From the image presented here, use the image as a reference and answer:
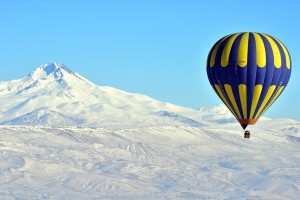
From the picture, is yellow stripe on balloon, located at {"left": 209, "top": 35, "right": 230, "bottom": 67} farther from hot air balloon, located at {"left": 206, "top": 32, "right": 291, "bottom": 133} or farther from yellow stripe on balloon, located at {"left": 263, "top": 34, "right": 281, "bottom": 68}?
yellow stripe on balloon, located at {"left": 263, "top": 34, "right": 281, "bottom": 68}

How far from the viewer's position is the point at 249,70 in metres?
154

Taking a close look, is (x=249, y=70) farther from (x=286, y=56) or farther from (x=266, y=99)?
(x=286, y=56)

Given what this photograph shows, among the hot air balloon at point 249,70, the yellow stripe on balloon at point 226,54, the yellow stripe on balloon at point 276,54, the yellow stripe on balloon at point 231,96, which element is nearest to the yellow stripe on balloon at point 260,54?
the hot air balloon at point 249,70

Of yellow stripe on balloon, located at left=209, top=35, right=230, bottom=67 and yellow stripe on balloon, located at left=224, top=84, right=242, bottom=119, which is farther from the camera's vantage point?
→ yellow stripe on balloon, located at left=224, top=84, right=242, bottom=119

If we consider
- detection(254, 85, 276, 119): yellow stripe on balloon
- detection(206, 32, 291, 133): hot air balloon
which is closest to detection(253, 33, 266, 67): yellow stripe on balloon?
detection(206, 32, 291, 133): hot air balloon

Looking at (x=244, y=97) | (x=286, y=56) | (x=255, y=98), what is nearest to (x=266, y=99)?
(x=255, y=98)

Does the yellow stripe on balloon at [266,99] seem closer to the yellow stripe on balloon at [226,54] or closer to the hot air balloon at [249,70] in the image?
the hot air balloon at [249,70]

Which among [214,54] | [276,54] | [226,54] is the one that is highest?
[276,54]

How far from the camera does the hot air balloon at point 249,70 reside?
153500 mm

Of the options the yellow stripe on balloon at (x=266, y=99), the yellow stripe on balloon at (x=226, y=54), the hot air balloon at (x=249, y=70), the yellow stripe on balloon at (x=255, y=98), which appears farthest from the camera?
the yellow stripe on balloon at (x=266, y=99)

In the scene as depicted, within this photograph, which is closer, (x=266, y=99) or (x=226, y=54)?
(x=226, y=54)

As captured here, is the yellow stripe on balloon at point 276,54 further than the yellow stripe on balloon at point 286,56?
No

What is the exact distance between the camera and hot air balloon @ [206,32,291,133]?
154 metres

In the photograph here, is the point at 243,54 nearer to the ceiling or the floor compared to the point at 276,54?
nearer to the floor
